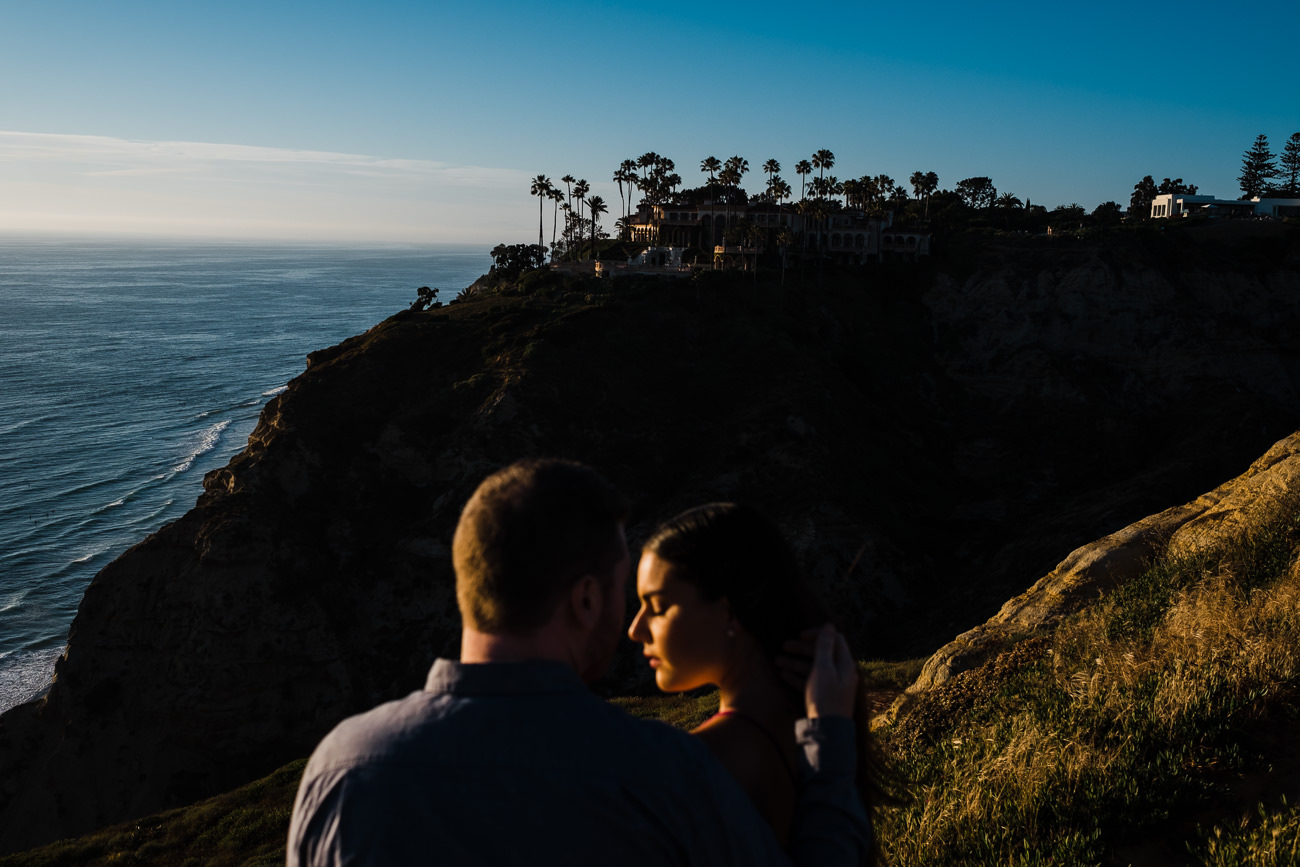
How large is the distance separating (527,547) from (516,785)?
0.51 m

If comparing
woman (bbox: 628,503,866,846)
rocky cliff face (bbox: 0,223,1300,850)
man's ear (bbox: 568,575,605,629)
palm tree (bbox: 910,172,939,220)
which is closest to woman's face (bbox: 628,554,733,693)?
woman (bbox: 628,503,866,846)

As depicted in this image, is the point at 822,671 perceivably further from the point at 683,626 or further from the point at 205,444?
the point at 205,444

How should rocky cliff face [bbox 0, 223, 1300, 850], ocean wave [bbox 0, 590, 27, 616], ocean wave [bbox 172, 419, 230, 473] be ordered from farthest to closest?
1. ocean wave [bbox 172, 419, 230, 473]
2. ocean wave [bbox 0, 590, 27, 616]
3. rocky cliff face [bbox 0, 223, 1300, 850]

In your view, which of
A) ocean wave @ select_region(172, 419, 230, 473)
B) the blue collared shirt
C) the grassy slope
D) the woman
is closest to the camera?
the blue collared shirt

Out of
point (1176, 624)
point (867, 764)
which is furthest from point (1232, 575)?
point (867, 764)

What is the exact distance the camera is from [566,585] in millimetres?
1977

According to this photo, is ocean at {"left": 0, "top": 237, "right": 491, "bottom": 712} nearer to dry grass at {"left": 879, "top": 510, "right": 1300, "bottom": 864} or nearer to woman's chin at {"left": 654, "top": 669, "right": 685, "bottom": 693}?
dry grass at {"left": 879, "top": 510, "right": 1300, "bottom": 864}

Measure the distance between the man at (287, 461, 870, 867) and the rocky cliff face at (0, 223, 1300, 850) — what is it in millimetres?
22247

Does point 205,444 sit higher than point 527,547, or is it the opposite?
point 527,547

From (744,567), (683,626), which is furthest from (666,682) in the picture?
(744,567)

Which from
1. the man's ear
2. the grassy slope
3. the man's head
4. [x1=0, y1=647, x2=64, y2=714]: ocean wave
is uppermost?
the man's head

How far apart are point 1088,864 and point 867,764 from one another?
2902mm

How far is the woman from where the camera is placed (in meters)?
2.43

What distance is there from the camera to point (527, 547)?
1.94m
